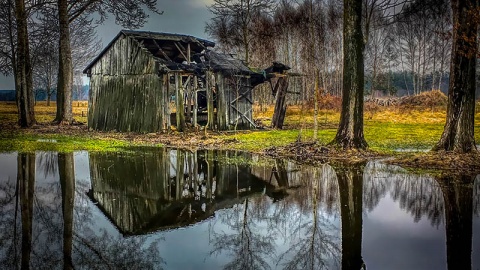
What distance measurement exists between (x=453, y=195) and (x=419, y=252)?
3282mm

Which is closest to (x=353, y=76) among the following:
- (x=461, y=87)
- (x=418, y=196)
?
(x=461, y=87)

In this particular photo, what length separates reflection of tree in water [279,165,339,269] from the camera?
4.91m

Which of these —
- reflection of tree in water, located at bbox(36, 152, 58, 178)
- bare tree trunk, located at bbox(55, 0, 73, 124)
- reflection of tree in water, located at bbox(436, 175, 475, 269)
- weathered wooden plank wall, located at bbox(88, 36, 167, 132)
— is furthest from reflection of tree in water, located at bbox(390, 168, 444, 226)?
bare tree trunk, located at bbox(55, 0, 73, 124)

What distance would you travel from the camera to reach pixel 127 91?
26.1 metres

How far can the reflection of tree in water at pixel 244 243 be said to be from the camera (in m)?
4.93

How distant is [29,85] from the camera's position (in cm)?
2853

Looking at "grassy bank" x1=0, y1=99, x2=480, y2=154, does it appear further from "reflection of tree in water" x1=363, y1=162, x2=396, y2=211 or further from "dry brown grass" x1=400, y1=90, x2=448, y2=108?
"dry brown grass" x1=400, y1=90, x2=448, y2=108

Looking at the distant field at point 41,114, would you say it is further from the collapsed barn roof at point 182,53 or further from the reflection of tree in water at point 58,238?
the reflection of tree in water at point 58,238

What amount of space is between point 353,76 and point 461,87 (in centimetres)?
333

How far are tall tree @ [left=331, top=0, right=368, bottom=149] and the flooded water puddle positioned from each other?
114 inches

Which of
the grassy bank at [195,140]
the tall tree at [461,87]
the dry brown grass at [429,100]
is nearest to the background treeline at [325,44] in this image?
the dry brown grass at [429,100]

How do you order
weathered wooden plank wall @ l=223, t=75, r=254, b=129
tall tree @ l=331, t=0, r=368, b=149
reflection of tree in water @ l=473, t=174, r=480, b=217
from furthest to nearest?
weathered wooden plank wall @ l=223, t=75, r=254, b=129
tall tree @ l=331, t=0, r=368, b=149
reflection of tree in water @ l=473, t=174, r=480, b=217

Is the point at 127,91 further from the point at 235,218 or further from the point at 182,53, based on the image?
the point at 235,218

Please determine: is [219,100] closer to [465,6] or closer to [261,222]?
[465,6]
